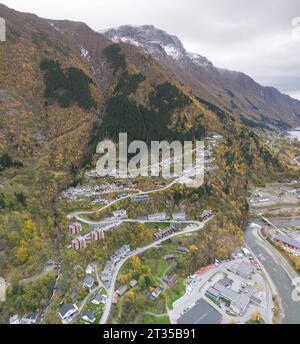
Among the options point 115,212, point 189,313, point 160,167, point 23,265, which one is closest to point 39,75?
point 160,167

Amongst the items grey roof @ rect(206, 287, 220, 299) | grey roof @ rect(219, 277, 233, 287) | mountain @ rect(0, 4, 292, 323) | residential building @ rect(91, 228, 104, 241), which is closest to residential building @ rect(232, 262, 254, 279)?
grey roof @ rect(219, 277, 233, 287)

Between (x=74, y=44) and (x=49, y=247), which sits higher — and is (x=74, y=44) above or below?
above

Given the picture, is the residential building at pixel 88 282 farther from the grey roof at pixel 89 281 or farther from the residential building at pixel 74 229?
the residential building at pixel 74 229

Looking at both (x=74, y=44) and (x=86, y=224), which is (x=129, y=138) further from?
(x=74, y=44)

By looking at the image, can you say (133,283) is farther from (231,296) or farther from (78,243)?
(231,296)

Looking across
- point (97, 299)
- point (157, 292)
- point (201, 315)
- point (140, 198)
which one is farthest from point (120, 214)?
point (201, 315)

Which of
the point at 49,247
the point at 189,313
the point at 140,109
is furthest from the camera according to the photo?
the point at 140,109

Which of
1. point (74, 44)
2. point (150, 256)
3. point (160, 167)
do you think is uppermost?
point (74, 44)
